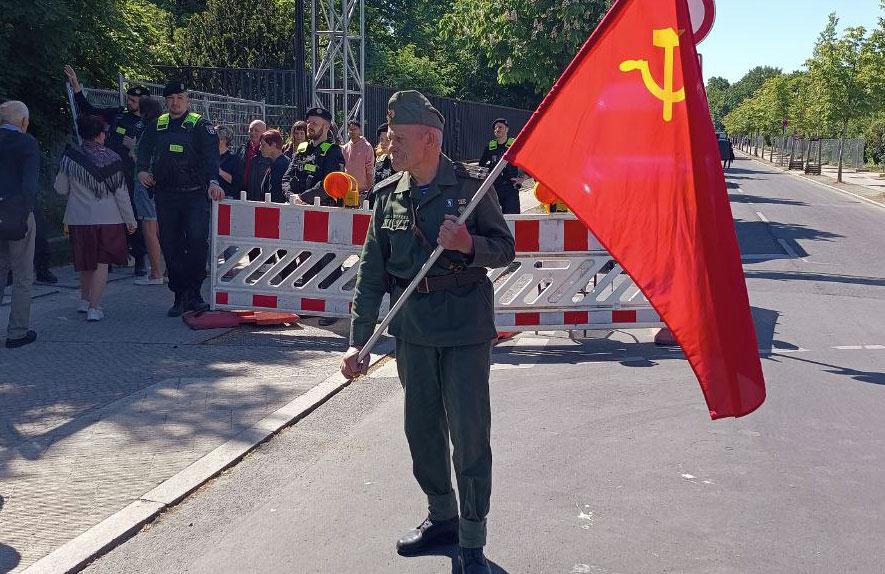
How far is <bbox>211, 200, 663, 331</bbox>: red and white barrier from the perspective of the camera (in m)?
9.80

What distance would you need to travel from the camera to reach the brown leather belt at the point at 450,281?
14.8ft

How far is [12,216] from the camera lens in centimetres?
851

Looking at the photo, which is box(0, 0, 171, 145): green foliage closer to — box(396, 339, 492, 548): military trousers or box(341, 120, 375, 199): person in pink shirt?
box(341, 120, 375, 199): person in pink shirt

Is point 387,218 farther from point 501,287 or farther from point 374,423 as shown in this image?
point 501,287

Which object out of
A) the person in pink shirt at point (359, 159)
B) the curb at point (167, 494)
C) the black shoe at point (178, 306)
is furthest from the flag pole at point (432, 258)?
the person in pink shirt at point (359, 159)

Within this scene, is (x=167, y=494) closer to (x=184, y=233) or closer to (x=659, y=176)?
(x=659, y=176)

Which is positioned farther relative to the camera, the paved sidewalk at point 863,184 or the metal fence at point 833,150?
the metal fence at point 833,150

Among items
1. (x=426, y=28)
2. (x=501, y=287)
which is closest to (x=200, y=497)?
(x=501, y=287)

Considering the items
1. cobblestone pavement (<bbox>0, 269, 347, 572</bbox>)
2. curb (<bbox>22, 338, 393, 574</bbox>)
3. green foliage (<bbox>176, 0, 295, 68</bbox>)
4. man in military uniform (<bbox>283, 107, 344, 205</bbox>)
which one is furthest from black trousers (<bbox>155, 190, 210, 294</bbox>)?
green foliage (<bbox>176, 0, 295, 68</bbox>)

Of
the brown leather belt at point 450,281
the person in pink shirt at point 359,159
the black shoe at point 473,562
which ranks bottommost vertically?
the black shoe at point 473,562

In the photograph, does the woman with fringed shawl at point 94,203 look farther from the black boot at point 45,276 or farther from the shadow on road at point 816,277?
the shadow on road at point 816,277

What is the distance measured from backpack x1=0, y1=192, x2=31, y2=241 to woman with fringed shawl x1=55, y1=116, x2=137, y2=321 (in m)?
1.33

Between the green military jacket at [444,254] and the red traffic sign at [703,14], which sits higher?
the red traffic sign at [703,14]

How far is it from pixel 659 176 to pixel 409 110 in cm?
103
